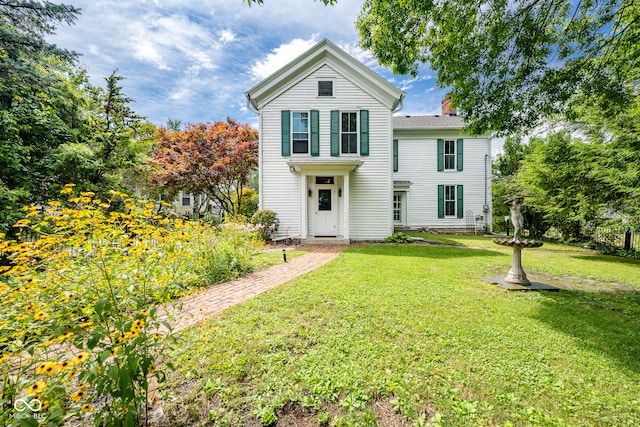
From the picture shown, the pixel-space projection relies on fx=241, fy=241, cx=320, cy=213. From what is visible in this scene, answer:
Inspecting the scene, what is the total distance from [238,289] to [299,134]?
25.9 ft

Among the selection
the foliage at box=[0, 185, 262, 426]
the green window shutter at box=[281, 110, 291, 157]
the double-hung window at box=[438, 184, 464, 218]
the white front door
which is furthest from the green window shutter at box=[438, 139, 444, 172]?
the foliage at box=[0, 185, 262, 426]

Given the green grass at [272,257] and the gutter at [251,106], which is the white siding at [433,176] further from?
the green grass at [272,257]

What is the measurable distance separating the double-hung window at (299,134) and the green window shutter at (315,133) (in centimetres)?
25

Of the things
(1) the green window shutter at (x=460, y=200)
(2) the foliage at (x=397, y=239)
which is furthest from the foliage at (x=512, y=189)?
(2) the foliage at (x=397, y=239)

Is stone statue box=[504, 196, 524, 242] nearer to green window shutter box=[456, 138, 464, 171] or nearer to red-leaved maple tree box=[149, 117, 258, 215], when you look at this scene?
green window shutter box=[456, 138, 464, 171]

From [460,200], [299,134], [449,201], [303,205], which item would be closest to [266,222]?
[303,205]

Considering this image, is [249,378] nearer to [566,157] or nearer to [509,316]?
[509,316]

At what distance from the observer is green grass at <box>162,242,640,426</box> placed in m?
1.80

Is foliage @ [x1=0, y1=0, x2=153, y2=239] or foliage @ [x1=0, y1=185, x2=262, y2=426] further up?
foliage @ [x1=0, y1=0, x2=153, y2=239]

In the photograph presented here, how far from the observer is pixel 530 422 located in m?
1.71

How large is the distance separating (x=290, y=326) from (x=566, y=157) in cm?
1167

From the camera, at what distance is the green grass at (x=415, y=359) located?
1798mm

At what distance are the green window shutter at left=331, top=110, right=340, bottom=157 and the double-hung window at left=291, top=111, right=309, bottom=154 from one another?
111 cm

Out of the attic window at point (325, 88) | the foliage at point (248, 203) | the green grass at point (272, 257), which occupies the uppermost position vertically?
the attic window at point (325, 88)
